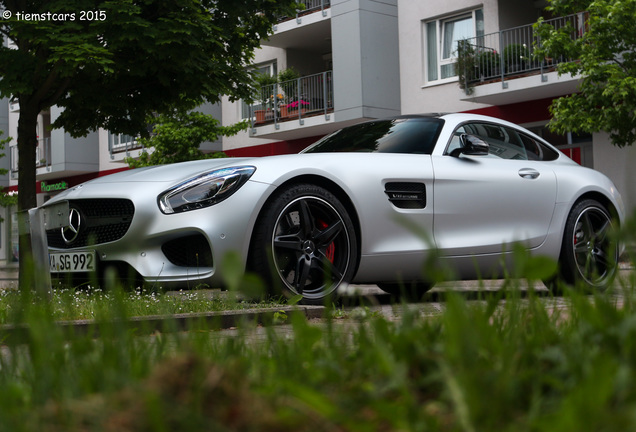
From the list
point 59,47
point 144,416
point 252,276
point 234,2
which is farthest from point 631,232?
point 234,2

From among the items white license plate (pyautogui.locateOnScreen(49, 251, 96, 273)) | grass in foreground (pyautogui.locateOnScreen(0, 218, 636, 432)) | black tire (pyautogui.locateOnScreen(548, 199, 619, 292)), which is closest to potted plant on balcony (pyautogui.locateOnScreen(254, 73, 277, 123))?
black tire (pyautogui.locateOnScreen(548, 199, 619, 292))

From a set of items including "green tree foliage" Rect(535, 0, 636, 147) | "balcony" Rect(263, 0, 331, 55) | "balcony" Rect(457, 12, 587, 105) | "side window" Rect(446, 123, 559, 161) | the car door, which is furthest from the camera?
"balcony" Rect(263, 0, 331, 55)

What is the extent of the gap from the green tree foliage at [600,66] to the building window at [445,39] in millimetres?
4413

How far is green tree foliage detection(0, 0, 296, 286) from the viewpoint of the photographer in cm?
870

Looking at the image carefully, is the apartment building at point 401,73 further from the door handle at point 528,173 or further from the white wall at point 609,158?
the door handle at point 528,173

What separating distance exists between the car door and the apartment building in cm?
1123

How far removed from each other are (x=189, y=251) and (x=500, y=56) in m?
15.3

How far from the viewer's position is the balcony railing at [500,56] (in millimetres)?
18219

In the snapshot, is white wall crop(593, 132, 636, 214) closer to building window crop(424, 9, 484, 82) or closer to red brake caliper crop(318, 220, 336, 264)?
building window crop(424, 9, 484, 82)

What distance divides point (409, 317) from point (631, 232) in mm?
486

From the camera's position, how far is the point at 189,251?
4.79 metres

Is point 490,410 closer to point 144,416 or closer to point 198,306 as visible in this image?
point 144,416

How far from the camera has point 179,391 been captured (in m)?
1.10

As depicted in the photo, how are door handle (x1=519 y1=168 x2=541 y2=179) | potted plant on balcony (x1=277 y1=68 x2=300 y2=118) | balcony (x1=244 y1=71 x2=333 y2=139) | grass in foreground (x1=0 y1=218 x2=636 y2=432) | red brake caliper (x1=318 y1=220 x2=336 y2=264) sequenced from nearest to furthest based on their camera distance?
1. grass in foreground (x1=0 y1=218 x2=636 y2=432)
2. red brake caliper (x1=318 y1=220 x2=336 y2=264)
3. door handle (x1=519 y1=168 x2=541 y2=179)
4. balcony (x1=244 y1=71 x2=333 y2=139)
5. potted plant on balcony (x1=277 y1=68 x2=300 y2=118)
